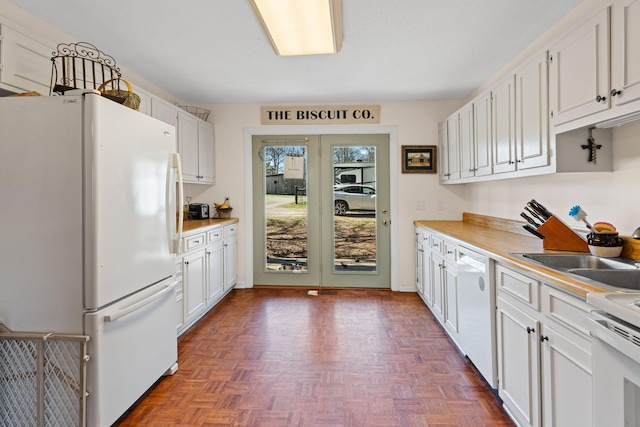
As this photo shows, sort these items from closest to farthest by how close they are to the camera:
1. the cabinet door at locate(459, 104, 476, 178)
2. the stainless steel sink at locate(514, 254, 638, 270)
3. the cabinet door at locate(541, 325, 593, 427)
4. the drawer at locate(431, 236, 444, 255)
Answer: the cabinet door at locate(541, 325, 593, 427) → the stainless steel sink at locate(514, 254, 638, 270) → the drawer at locate(431, 236, 444, 255) → the cabinet door at locate(459, 104, 476, 178)

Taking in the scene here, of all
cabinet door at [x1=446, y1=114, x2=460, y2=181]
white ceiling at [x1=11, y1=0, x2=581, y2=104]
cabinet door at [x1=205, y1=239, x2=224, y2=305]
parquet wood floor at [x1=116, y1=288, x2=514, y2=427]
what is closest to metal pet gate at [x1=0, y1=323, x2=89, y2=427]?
parquet wood floor at [x1=116, y1=288, x2=514, y2=427]

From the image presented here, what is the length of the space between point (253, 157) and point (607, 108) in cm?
Answer: 370

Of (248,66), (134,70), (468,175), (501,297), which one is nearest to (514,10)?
(468,175)

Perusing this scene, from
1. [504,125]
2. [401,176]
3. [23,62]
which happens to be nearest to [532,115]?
[504,125]

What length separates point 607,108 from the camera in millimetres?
1536

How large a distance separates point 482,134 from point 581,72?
122cm

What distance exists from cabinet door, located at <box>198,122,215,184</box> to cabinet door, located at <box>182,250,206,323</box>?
1137mm

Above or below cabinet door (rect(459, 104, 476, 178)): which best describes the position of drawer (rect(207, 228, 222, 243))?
below

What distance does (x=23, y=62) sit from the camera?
6.28 feet

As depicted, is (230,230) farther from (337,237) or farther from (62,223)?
(62,223)

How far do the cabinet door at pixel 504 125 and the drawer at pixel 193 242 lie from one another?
2717mm

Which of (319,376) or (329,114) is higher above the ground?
(329,114)

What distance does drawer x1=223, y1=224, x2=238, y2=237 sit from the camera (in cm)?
394

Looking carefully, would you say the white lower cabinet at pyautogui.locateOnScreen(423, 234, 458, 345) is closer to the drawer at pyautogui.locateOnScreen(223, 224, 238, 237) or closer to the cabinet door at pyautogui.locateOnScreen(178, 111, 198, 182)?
the drawer at pyautogui.locateOnScreen(223, 224, 238, 237)
